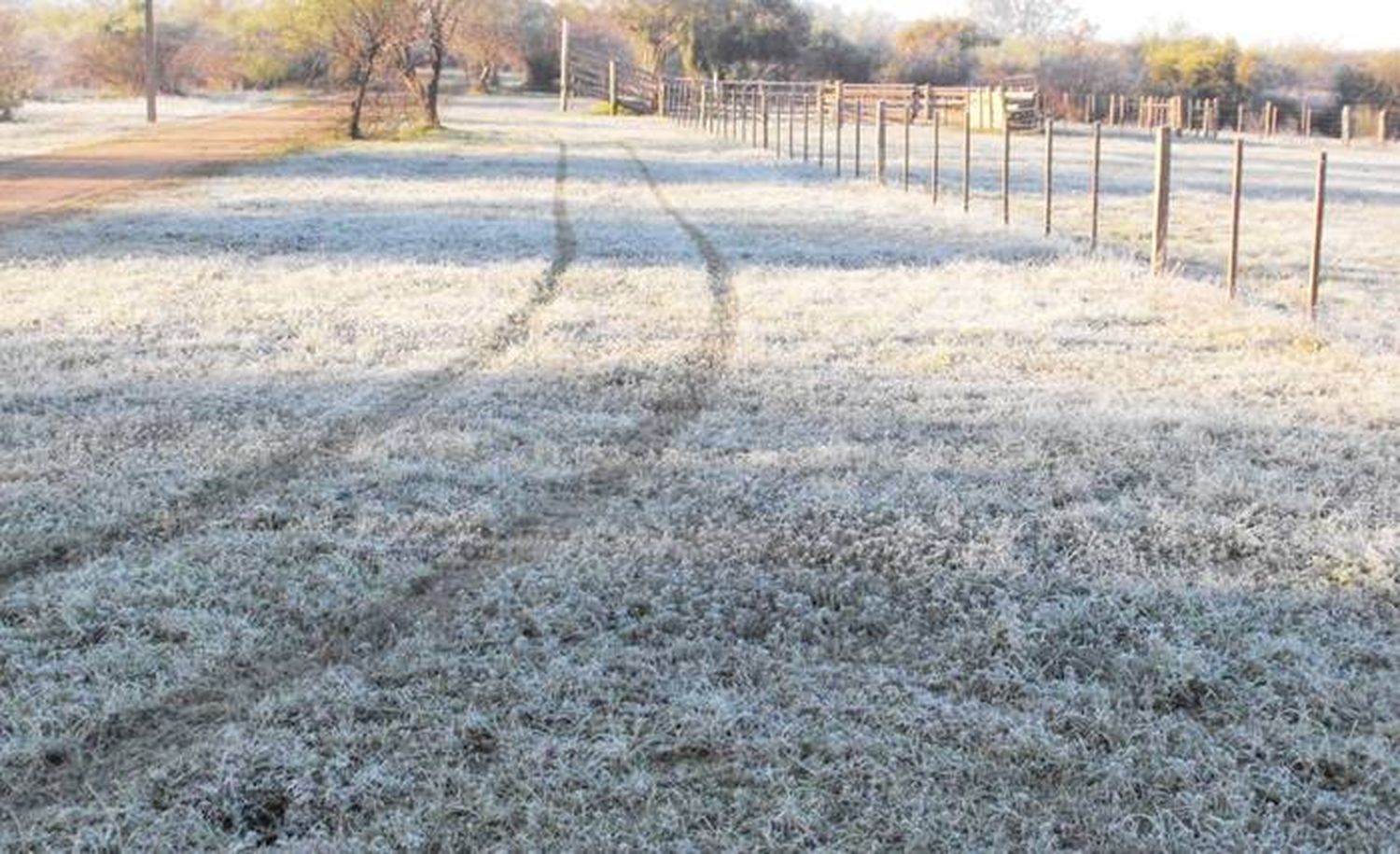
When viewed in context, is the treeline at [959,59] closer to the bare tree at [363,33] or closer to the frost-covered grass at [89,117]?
the frost-covered grass at [89,117]

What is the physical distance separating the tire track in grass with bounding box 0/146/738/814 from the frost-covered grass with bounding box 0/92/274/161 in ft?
73.4

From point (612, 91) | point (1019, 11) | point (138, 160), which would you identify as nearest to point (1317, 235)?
point (138, 160)

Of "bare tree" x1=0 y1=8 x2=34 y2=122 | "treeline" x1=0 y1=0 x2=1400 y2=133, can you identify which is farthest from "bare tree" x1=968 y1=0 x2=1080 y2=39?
"bare tree" x1=0 y1=8 x2=34 y2=122

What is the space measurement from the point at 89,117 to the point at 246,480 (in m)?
37.4

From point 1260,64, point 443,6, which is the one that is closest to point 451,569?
point 443,6

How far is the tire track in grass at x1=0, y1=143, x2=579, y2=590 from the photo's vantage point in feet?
16.1

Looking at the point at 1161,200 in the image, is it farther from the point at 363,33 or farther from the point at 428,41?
the point at 428,41

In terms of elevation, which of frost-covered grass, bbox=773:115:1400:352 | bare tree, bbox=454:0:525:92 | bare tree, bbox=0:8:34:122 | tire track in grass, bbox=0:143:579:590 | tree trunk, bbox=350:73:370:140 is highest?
bare tree, bbox=454:0:525:92

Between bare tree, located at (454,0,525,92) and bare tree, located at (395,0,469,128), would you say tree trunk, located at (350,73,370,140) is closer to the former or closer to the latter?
bare tree, located at (395,0,469,128)

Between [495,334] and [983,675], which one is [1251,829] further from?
[495,334]

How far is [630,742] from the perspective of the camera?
3.62 m

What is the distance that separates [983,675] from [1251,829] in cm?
89

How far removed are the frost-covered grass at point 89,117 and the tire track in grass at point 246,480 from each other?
20056 mm

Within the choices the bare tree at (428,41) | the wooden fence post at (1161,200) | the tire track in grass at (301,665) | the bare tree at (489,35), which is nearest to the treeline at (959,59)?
the bare tree at (489,35)
